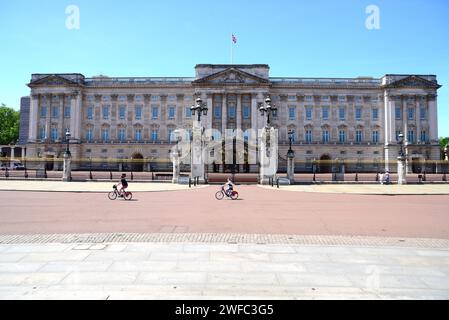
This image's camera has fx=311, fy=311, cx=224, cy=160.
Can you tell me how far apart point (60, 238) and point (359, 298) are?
8312 mm

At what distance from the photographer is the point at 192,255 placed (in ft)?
25.0

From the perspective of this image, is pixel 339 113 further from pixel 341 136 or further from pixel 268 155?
pixel 268 155

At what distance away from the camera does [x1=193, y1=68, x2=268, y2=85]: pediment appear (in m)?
64.1

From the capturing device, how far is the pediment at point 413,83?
64.3m

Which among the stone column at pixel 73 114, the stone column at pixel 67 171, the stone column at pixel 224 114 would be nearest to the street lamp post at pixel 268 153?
the stone column at pixel 67 171

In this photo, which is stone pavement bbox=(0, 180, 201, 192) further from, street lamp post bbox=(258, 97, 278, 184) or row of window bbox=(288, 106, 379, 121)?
row of window bbox=(288, 106, 379, 121)

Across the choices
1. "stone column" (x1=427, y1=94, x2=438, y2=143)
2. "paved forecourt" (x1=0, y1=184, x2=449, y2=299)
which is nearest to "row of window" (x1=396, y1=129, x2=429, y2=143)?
"stone column" (x1=427, y1=94, x2=438, y2=143)

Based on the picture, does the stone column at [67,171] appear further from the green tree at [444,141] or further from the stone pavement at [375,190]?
the green tree at [444,141]

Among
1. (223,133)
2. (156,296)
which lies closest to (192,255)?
(156,296)

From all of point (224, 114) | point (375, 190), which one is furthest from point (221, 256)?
point (224, 114)

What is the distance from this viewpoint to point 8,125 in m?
86.3

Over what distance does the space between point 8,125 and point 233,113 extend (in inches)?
2572

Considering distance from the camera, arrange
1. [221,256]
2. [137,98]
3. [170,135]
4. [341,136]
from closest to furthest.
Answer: [221,256]
[341,136]
[170,135]
[137,98]
